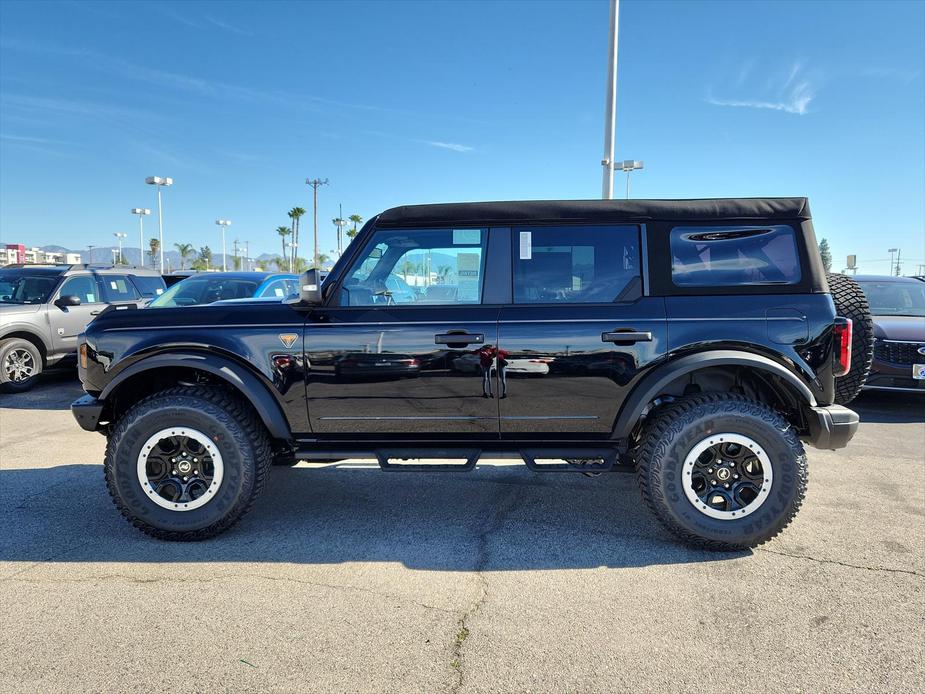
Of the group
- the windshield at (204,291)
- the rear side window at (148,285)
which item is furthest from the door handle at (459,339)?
the rear side window at (148,285)

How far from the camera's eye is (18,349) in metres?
8.02

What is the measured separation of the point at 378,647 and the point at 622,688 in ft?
3.25

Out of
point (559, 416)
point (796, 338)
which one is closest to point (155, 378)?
point (559, 416)

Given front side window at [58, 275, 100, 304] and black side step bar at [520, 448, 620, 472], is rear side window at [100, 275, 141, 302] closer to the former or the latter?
front side window at [58, 275, 100, 304]

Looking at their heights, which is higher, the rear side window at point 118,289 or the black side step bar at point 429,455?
the rear side window at point 118,289

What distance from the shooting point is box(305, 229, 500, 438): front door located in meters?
3.30

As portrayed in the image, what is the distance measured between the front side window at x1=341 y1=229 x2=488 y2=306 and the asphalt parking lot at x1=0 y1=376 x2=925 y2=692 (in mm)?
1452

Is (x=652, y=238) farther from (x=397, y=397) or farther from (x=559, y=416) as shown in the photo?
(x=397, y=397)

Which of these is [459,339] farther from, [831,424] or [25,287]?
[25,287]

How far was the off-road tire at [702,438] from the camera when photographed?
3.18 metres

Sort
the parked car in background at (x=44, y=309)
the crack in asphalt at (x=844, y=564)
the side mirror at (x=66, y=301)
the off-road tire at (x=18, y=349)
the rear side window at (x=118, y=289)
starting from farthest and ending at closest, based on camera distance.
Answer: the rear side window at (x=118, y=289) < the side mirror at (x=66, y=301) < the parked car in background at (x=44, y=309) < the off-road tire at (x=18, y=349) < the crack in asphalt at (x=844, y=564)

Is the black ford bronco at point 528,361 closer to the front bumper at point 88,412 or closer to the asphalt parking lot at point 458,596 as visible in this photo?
the front bumper at point 88,412

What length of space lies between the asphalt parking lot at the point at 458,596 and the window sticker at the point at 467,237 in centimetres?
177

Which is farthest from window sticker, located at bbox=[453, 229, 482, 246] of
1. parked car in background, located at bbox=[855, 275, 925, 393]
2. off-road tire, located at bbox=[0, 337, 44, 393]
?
off-road tire, located at bbox=[0, 337, 44, 393]
